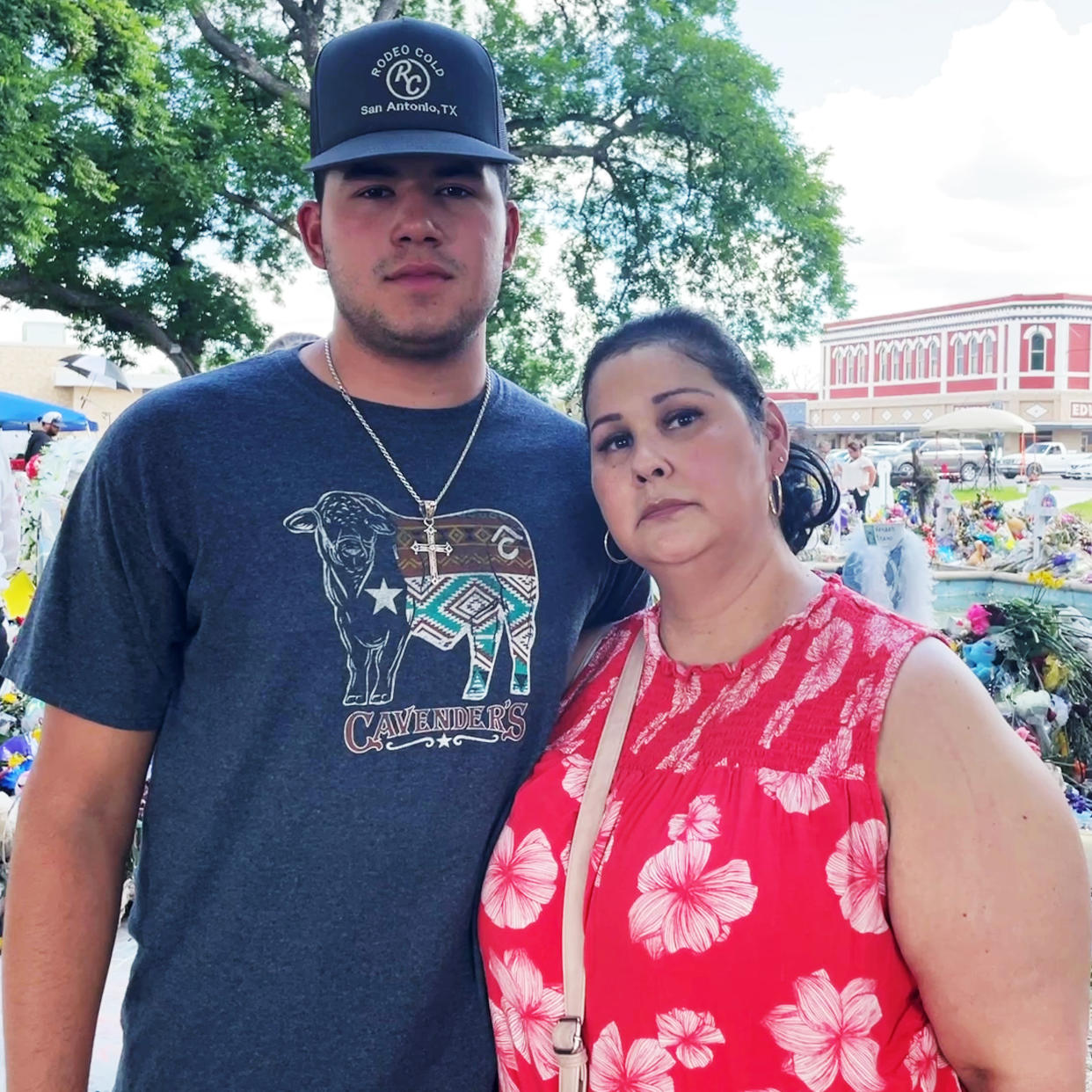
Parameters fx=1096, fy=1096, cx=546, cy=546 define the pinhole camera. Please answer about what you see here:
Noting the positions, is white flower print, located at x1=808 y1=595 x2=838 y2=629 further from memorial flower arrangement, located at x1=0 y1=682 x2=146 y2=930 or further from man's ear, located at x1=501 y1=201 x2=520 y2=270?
memorial flower arrangement, located at x1=0 y1=682 x2=146 y2=930

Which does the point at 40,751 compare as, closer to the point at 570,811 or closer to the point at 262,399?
the point at 262,399

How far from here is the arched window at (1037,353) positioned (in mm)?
47562

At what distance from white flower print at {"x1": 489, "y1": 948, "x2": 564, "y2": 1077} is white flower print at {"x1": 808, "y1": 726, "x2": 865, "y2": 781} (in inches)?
19.1

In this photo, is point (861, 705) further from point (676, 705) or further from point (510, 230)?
point (510, 230)

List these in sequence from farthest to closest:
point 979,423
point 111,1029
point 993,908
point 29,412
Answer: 1. point 979,423
2. point 29,412
3. point 111,1029
4. point 993,908

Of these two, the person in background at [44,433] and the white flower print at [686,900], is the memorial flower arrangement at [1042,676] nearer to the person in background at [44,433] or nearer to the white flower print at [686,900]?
the white flower print at [686,900]

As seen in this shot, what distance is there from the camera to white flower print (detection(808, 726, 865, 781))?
4.78 feet

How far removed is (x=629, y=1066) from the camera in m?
1.48

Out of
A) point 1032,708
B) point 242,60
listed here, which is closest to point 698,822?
point 1032,708

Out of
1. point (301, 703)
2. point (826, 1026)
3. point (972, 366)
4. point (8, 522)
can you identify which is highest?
point (972, 366)

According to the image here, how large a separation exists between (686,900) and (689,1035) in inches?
6.8

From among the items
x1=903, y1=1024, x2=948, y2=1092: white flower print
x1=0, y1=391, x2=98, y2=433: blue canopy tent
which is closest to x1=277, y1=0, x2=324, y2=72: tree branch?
x1=0, y1=391, x2=98, y2=433: blue canopy tent

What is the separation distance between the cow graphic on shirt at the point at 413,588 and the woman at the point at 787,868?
8.2 inches

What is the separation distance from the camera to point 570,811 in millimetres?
1621
